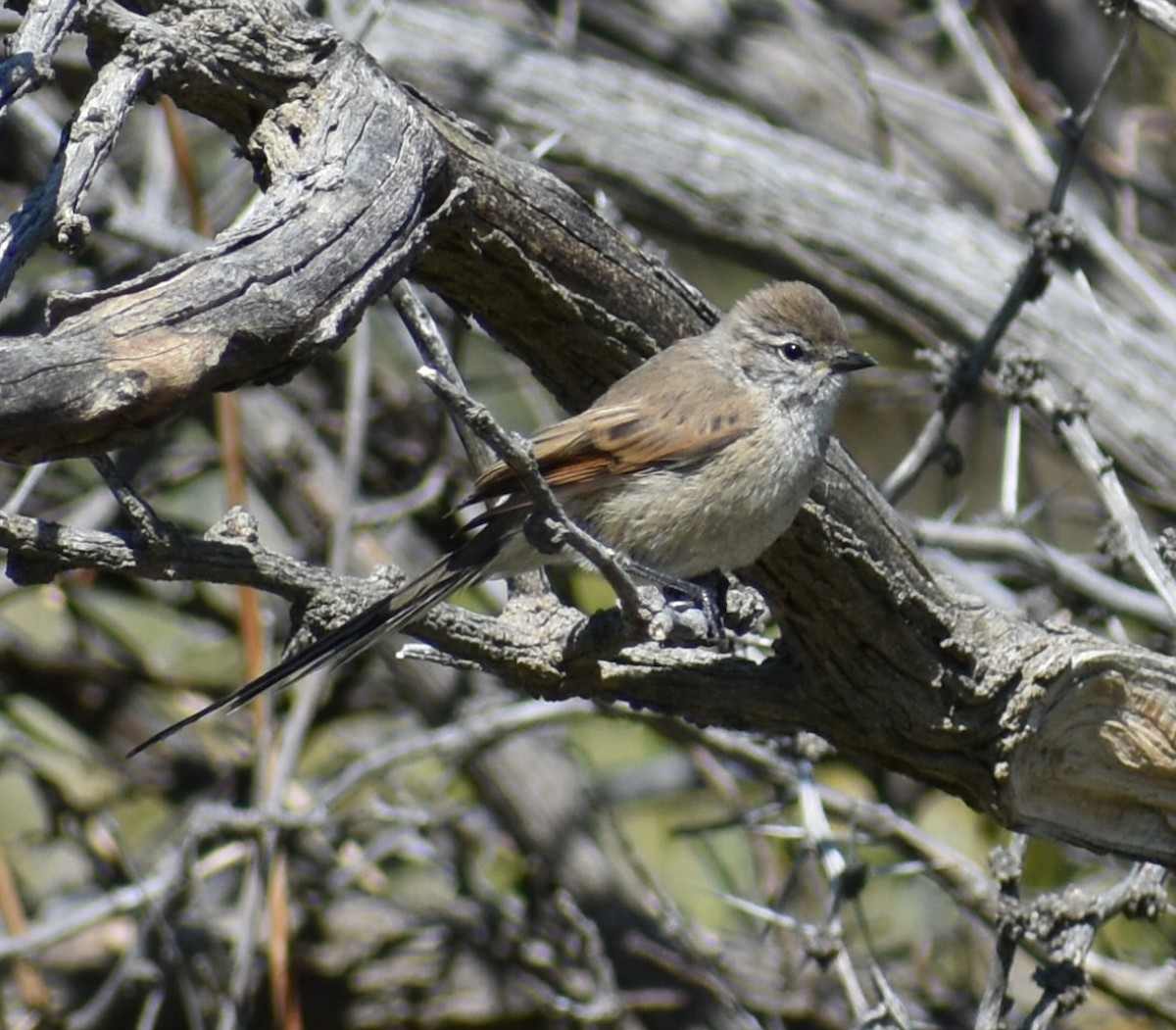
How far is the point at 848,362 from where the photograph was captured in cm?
457

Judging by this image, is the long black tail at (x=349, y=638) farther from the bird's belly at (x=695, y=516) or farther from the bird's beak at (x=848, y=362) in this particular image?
the bird's beak at (x=848, y=362)

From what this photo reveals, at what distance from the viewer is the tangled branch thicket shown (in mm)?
3051

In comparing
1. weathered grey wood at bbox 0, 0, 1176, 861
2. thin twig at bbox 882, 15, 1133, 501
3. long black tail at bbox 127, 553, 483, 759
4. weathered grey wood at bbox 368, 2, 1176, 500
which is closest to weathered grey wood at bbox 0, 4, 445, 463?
weathered grey wood at bbox 0, 0, 1176, 861

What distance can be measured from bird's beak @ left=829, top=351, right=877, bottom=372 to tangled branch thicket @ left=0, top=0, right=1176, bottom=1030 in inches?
17.2

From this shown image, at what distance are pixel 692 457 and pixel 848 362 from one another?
668mm

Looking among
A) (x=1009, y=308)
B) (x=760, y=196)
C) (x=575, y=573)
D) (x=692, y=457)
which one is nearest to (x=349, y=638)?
(x=692, y=457)

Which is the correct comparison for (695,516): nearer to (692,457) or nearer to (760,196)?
(692,457)

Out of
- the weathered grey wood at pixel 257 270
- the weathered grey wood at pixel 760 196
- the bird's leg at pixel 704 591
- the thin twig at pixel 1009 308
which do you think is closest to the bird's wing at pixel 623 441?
the bird's leg at pixel 704 591

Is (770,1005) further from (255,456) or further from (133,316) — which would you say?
(133,316)

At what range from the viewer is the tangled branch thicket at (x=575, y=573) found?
10.0 feet

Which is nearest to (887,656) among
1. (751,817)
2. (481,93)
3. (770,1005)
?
(751,817)

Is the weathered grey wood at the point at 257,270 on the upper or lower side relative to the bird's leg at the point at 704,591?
upper

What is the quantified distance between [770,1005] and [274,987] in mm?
1911

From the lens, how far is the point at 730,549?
3855 mm
